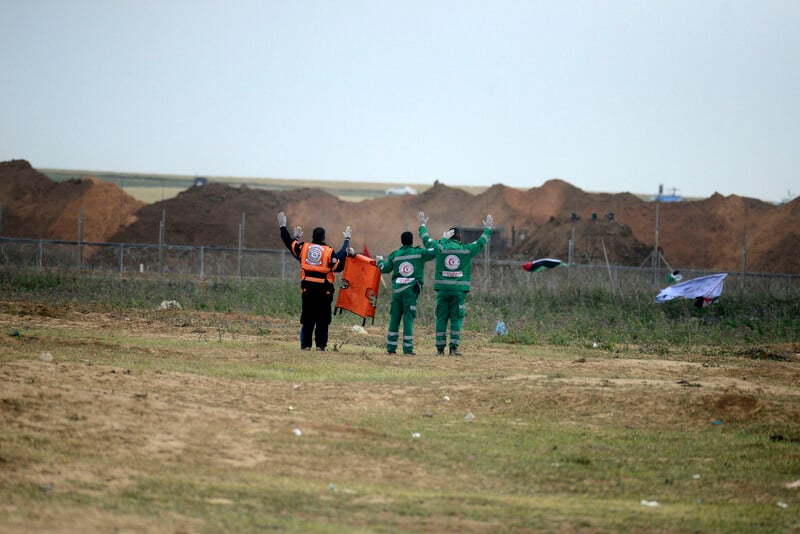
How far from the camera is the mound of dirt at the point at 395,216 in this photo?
56.8 metres

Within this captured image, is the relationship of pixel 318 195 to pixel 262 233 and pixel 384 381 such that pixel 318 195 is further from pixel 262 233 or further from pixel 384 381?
pixel 384 381

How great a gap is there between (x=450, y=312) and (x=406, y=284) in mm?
972

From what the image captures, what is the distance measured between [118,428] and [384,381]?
5370mm

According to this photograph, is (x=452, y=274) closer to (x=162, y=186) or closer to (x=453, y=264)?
(x=453, y=264)

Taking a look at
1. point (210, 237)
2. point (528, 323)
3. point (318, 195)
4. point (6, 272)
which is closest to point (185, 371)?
point (528, 323)

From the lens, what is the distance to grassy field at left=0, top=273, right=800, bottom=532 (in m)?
7.20

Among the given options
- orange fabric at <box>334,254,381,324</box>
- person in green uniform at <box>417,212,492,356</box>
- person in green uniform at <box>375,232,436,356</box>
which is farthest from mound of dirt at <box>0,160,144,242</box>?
person in green uniform at <box>417,212,492,356</box>

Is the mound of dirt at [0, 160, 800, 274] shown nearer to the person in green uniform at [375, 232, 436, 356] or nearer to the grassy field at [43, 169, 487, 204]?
the grassy field at [43, 169, 487, 204]

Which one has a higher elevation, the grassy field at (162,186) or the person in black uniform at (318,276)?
the grassy field at (162,186)

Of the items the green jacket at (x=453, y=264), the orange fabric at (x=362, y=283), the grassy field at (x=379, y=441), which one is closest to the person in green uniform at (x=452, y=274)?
the green jacket at (x=453, y=264)

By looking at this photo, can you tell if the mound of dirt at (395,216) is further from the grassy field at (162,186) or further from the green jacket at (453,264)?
the green jacket at (453,264)

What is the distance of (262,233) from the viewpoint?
60.7 metres

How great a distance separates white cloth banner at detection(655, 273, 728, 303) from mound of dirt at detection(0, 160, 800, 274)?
26913 mm

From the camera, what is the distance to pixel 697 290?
26094 millimetres
